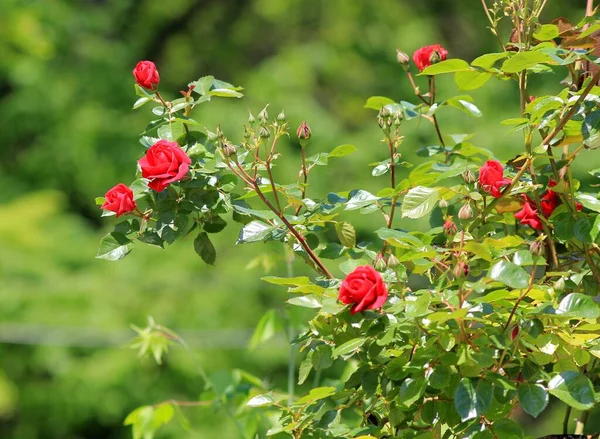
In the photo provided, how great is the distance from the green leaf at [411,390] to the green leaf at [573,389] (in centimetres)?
12

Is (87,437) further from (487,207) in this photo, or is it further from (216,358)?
(487,207)

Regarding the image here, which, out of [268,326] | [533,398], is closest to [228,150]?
[533,398]

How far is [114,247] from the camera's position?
1033 millimetres

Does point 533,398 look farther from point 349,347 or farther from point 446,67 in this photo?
point 446,67

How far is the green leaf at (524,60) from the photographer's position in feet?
3.00

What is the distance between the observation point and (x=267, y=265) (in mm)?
1451

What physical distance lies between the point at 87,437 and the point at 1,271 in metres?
1.05

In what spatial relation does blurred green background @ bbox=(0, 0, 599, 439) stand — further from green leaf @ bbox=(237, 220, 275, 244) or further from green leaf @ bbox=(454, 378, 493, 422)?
green leaf @ bbox=(454, 378, 493, 422)

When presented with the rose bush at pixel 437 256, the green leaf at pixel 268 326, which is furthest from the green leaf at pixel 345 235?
the green leaf at pixel 268 326

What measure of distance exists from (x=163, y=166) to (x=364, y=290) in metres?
0.25

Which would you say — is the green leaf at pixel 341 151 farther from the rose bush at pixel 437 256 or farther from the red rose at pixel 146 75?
the red rose at pixel 146 75

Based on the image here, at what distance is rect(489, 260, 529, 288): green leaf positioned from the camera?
31.6 inches

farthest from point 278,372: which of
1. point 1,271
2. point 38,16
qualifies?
point 38,16

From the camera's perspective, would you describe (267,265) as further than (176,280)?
No
